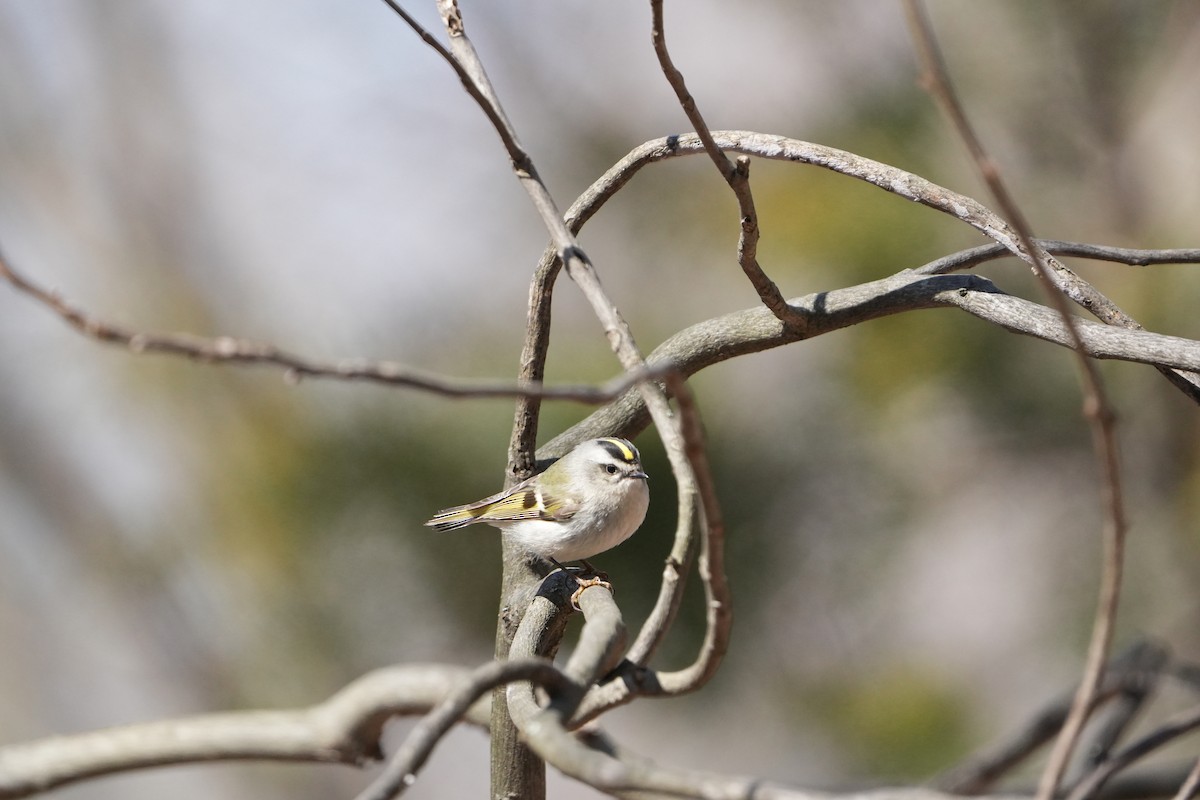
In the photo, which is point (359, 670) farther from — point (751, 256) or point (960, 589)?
point (751, 256)

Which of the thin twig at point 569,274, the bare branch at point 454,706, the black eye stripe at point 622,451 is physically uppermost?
the black eye stripe at point 622,451

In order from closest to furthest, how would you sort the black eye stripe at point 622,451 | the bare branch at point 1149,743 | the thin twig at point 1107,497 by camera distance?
the thin twig at point 1107,497
the bare branch at point 1149,743
the black eye stripe at point 622,451

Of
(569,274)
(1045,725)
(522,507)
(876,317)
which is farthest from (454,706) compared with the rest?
(1045,725)

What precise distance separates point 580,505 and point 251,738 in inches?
14.3

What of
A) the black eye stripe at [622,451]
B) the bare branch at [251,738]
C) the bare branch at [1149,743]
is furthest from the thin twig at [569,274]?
the bare branch at [1149,743]

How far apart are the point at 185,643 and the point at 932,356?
6.26 feet

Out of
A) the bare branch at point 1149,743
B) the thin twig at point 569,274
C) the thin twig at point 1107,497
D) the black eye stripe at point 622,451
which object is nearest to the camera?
the thin twig at point 1107,497

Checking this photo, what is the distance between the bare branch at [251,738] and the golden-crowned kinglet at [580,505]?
185mm

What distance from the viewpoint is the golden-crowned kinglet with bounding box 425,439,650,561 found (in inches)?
31.5

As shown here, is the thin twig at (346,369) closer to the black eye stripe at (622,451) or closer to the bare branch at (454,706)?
the bare branch at (454,706)

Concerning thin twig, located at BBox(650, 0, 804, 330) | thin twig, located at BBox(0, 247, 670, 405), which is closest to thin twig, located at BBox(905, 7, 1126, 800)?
thin twig, located at BBox(0, 247, 670, 405)

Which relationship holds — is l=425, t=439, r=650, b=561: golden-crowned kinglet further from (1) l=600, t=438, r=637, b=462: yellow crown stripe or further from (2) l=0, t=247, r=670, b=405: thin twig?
(2) l=0, t=247, r=670, b=405: thin twig

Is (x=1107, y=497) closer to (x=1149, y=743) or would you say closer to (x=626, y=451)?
(x=1149, y=743)

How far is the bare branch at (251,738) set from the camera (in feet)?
1.88
